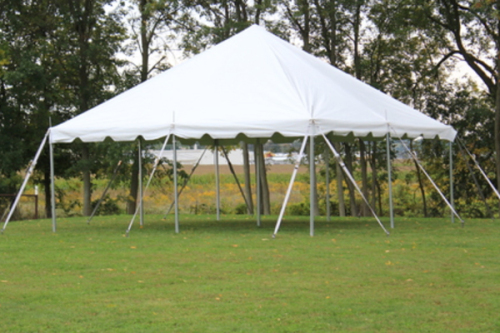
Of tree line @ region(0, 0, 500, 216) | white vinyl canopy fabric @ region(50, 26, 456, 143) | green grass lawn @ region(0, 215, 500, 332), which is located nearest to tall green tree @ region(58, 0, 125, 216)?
tree line @ region(0, 0, 500, 216)

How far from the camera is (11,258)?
10.5 metres

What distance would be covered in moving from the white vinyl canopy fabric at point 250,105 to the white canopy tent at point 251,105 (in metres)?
0.02

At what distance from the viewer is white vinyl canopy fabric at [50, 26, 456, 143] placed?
1324 cm

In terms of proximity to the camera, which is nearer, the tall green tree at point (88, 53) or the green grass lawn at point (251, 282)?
the green grass lawn at point (251, 282)

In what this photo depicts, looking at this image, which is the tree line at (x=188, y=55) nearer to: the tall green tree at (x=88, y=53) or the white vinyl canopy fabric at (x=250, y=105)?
the tall green tree at (x=88, y=53)

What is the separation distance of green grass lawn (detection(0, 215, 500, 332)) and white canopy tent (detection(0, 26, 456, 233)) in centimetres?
186

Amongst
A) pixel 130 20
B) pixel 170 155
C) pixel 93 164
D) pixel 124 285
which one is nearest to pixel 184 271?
pixel 124 285

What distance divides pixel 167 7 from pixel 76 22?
321 centimetres

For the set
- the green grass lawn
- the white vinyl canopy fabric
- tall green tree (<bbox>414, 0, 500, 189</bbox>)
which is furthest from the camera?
tall green tree (<bbox>414, 0, 500, 189</bbox>)

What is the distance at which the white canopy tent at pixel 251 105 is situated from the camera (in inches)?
521

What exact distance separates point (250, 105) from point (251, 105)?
2cm

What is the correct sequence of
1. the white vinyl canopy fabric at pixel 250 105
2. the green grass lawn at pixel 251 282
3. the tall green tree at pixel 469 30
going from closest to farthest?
the green grass lawn at pixel 251 282 → the white vinyl canopy fabric at pixel 250 105 → the tall green tree at pixel 469 30

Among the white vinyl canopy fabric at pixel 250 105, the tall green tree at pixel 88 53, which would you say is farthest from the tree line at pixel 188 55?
the white vinyl canopy fabric at pixel 250 105

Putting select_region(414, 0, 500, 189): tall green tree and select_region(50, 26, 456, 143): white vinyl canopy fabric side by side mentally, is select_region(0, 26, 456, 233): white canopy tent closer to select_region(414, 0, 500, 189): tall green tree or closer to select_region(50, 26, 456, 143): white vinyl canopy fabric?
select_region(50, 26, 456, 143): white vinyl canopy fabric
